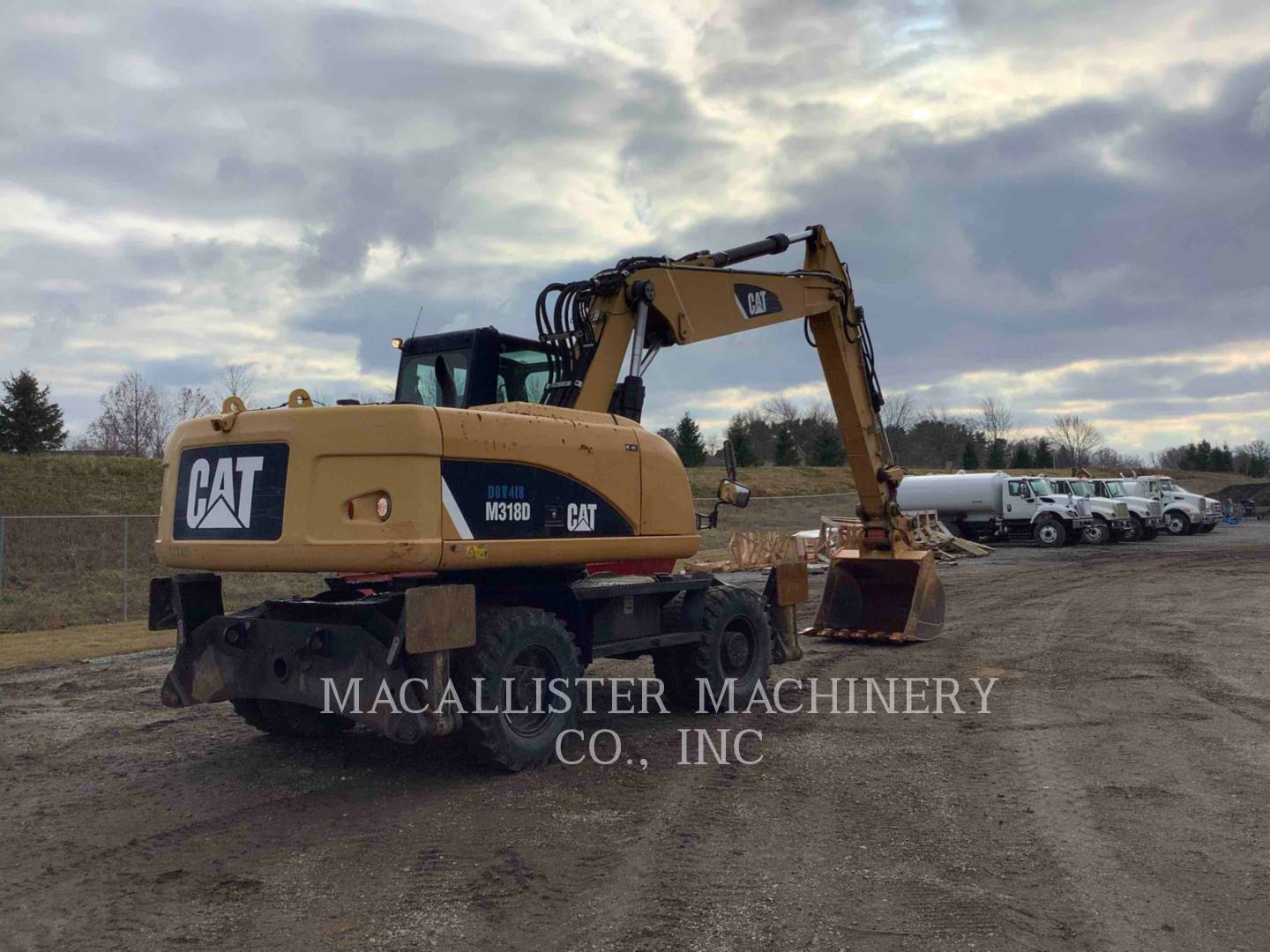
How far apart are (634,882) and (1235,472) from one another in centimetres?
10422

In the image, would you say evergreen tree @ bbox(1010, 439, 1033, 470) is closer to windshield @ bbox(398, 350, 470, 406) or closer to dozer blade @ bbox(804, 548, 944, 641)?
dozer blade @ bbox(804, 548, 944, 641)

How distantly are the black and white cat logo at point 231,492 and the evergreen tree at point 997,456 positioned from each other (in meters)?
82.2

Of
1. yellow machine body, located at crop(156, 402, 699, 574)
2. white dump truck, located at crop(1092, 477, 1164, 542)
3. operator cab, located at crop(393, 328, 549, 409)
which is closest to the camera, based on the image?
yellow machine body, located at crop(156, 402, 699, 574)

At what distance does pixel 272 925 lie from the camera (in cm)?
482

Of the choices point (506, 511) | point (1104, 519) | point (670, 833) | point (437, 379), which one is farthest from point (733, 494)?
point (1104, 519)

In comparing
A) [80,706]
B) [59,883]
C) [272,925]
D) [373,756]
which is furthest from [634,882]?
[80,706]

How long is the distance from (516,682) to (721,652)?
2.70 m

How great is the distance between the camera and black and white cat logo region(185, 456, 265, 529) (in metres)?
7.16

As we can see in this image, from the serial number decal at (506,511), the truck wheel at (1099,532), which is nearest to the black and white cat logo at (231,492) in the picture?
the serial number decal at (506,511)

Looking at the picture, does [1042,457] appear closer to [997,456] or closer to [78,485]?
[997,456]

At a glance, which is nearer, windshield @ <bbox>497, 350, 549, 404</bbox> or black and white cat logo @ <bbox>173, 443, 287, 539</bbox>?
black and white cat logo @ <bbox>173, 443, 287, 539</bbox>

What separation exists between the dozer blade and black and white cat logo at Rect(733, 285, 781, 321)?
12.5 ft

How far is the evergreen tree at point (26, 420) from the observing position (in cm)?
3681

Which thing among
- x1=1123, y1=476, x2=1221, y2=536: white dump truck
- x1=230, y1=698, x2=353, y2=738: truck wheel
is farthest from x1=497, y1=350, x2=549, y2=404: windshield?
x1=1123, y1=476, x2=1221, y2=536: white dump truck
